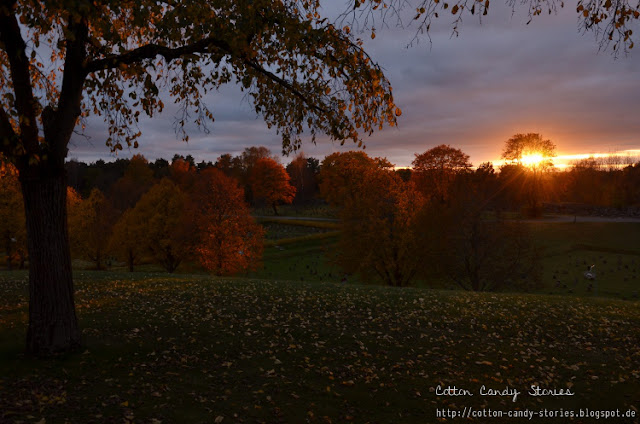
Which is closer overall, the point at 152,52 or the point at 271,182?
the point at 152,52

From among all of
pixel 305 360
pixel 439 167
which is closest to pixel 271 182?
pixel 439 167

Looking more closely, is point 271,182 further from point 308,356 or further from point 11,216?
point 308,356

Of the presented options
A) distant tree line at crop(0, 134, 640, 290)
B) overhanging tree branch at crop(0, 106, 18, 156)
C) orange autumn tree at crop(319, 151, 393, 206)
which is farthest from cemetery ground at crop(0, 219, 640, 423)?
orange autumn tree at crop(319, 151, 393, 206)

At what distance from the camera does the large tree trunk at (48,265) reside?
26.9 feet

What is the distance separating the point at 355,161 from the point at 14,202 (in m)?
49.0

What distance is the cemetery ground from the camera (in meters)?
7.10

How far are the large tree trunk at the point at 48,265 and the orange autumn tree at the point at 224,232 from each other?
2637cm

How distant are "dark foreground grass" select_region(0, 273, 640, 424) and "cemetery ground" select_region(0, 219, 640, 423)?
38 millimetres

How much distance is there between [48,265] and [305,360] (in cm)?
582

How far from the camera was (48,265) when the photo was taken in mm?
8297

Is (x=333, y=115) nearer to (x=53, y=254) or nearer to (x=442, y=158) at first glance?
(x=53, y=254)

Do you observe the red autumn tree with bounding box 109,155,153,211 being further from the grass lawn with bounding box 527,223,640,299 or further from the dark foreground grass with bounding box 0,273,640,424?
the grass lawn with bounding box 527,223,640,299

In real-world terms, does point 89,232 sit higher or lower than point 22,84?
lower

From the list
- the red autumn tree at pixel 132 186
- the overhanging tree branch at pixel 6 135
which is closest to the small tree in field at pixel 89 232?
the red autumn tree at pixel 132 186
